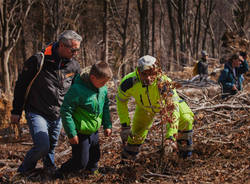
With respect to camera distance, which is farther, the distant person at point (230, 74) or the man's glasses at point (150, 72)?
the distant person at point (230, 74)

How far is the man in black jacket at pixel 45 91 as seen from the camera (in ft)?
10.9

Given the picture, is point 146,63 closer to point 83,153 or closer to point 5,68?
point 83,153

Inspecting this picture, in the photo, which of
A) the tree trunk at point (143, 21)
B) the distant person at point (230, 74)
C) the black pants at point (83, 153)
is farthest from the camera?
the tree trunk at point (143, 21)

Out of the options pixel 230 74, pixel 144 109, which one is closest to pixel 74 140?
pixel 144 109

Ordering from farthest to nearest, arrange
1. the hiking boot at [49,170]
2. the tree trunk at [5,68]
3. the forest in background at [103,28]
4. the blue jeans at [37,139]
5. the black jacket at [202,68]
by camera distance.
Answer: the black jacket at [202,68]
the forest in background at [103,28]
the tree trunk at [5,68]
the hiking boot at [49,170]
the blue jeans at [37,139]

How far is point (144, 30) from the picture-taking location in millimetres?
15375

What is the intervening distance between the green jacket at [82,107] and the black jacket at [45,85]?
242 mm

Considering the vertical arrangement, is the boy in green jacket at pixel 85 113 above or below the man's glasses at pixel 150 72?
below

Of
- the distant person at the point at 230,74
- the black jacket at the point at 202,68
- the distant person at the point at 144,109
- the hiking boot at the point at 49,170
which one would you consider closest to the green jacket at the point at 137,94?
the distant person at the point at 144,109

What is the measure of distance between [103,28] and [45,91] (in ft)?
30.5

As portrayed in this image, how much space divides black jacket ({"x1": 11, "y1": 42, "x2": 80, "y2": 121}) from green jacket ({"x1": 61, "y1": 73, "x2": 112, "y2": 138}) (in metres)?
0.24

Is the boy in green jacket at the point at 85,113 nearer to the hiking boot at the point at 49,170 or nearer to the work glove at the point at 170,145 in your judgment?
the hiking boot at the point at 49,170

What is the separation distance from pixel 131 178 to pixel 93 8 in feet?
69.0

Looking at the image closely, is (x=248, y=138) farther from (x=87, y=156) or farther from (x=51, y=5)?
(x=51, y=5)
